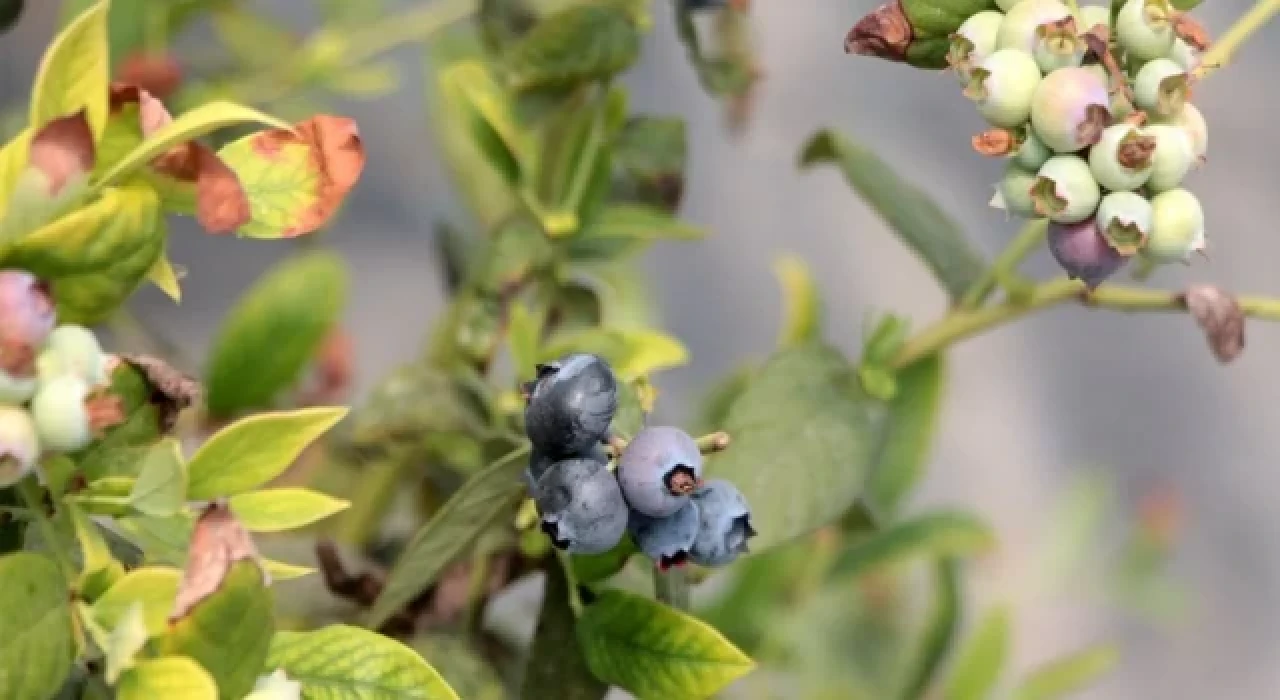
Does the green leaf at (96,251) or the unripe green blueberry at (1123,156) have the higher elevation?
the green leaf at (96,251)

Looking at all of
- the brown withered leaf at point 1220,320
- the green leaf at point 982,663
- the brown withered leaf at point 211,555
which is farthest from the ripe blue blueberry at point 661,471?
the green leaf at point 982,663

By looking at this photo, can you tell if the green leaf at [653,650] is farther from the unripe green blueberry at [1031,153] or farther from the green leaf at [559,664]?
the unripe green blueberry at [1031,153]

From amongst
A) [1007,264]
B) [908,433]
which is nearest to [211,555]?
[1007,264]

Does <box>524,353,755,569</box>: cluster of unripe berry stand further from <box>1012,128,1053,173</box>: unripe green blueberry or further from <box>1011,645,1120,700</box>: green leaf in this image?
<box>1011,645,1120,700</box>: green leaf

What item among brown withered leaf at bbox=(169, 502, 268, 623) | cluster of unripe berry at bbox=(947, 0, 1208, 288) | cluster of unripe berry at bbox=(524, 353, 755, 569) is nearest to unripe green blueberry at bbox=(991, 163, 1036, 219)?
cluster of unripe berry at bbox=(947, 0, 1208, 288)

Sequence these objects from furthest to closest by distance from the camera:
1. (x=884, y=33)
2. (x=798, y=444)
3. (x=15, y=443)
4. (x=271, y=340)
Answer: (x=271, y=340), (x=798, y=444), (x=884, y=33), (x=15, y=443)

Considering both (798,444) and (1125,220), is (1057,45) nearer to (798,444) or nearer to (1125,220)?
(1125,220)

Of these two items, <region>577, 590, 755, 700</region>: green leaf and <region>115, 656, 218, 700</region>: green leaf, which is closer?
<region>115, 656, 218, 700</region>: green leaf
